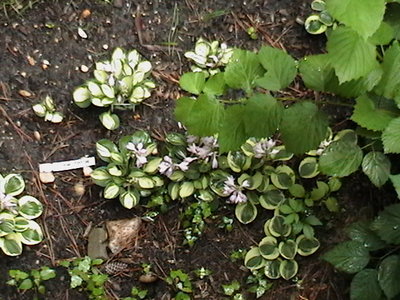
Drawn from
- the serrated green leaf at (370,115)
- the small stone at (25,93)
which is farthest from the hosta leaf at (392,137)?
the small stone at (25,93)

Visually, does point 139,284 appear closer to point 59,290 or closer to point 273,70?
point 59,290

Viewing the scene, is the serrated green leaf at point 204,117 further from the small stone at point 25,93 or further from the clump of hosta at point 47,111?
the small stone at point 25,93

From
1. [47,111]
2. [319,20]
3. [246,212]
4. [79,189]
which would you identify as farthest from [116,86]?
[319,20]

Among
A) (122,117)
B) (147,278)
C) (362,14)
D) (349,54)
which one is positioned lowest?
(147,278)

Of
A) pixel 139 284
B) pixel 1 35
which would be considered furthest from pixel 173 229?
pixel 1 35

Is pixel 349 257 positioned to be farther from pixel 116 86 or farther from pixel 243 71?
pixel 116 86

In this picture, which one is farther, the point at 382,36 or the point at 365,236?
the point at 365,236
